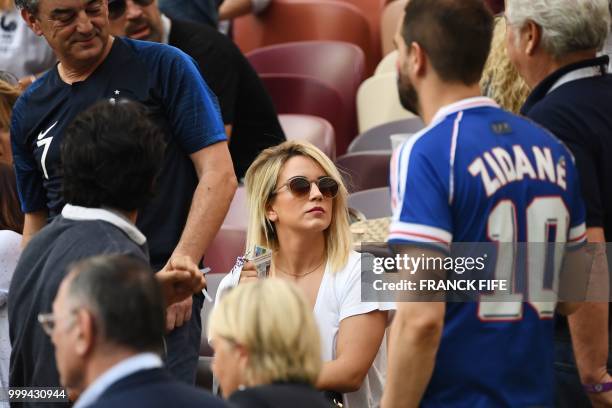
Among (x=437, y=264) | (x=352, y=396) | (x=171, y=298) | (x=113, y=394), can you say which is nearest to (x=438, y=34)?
(x=437, y=264)

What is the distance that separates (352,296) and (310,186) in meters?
0.41

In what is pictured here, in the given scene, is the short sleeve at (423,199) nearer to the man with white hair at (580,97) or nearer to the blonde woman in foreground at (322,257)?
the man with white hair at (580,97)

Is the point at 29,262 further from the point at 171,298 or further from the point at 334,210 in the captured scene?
the point at 334,210

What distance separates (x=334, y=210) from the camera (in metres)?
4.24

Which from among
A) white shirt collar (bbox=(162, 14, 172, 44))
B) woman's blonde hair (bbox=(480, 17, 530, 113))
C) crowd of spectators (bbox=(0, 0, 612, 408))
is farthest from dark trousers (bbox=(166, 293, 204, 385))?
white shirt collar (bbox=(162, 14, 172, 44))

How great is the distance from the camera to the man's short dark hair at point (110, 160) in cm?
304

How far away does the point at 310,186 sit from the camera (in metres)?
4.20

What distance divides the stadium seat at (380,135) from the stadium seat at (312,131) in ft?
0.87

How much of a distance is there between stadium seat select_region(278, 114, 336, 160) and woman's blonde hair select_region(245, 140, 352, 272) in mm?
1938

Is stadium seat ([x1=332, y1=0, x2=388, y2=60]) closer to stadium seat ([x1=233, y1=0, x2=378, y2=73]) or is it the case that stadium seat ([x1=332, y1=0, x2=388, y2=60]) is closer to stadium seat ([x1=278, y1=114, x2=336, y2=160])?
stadium seat ([x1=233, y1=0, x2=378, y2=73])

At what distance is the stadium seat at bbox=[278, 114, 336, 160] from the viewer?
6.28 metres

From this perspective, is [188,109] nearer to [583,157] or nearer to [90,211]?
[90,211]

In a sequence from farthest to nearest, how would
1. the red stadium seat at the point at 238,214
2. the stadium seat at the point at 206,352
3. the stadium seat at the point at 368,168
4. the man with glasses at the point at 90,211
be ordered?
the stadium seat at the point at 368,168, the red stadium seat at the point at 238,214, the stadium seat at the point at 206,352, the man with glasses at the point at 90,211

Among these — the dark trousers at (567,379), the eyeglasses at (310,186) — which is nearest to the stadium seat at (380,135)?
the eyeglasses at (310,186)
